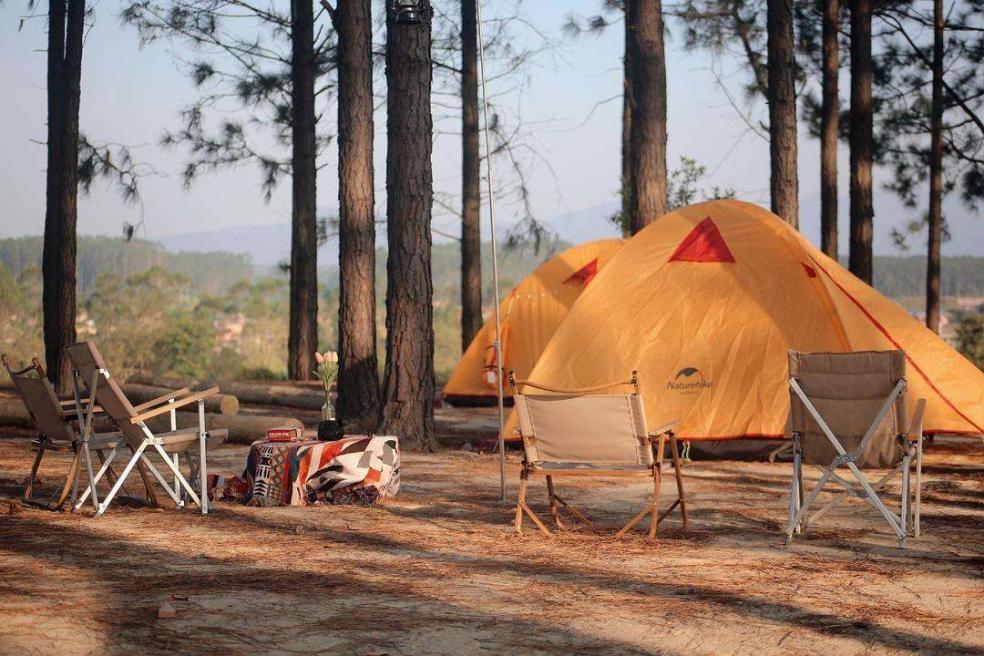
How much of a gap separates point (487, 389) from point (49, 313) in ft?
16.2

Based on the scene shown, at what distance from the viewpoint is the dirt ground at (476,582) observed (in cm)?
369

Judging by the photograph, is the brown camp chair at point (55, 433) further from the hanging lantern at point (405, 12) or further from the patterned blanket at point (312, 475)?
the hanging lantern at point (405, 12)

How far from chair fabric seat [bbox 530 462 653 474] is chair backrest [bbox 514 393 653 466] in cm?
2

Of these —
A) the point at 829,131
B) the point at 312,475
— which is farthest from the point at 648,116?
the point at 312,475

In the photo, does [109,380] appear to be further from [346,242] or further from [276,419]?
[346,242]

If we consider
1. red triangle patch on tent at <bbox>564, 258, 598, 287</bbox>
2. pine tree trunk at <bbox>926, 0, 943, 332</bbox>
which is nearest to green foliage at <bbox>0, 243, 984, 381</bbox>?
pine tree trunk at <bbox>926, 0, 943, 332</bbox>

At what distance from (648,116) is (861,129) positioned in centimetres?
477

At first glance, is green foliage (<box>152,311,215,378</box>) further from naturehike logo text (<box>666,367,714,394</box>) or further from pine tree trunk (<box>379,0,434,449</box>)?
naturehike logo text (<box>666,367,714,394</box>)

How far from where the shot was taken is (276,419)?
9.34 m

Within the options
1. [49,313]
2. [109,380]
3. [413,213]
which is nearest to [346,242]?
[413,213]

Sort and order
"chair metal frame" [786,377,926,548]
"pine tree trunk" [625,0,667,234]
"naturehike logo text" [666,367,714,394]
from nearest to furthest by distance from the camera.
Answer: "chair metal frame" [786,377,926,548], "naturehike logo text" [666,367,714,394], "pine tree trunk" [625,0,667,234]

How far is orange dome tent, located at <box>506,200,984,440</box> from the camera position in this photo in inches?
346

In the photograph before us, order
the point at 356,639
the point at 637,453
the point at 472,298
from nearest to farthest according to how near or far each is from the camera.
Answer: the point at 356,639 → the point at 637,453 → the point at 472,298

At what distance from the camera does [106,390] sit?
6.17 meters
